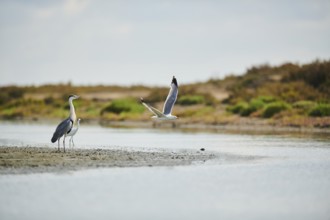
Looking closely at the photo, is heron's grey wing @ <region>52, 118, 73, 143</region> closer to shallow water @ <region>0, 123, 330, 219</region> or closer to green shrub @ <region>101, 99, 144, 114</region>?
shallow water @ <region>0, 123, 330, 219</region>

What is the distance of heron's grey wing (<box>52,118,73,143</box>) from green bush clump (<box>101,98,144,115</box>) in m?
24.6

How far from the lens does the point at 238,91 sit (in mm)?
45062

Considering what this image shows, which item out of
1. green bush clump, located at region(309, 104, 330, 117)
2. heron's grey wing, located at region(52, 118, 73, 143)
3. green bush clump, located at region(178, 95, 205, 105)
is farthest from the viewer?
green bush clump, located at region(178, 95, 205, 105)

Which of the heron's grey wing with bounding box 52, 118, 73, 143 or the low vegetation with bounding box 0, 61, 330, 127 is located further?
the low vegetation with bounding box 0, 61, 330, 127

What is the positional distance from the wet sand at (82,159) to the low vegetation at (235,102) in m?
14.0

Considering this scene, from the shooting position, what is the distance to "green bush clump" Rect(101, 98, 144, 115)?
44156 millimetres

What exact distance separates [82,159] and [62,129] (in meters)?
2.01

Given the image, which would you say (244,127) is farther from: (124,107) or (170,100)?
(170,100)

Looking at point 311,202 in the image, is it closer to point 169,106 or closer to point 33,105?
point 169,106

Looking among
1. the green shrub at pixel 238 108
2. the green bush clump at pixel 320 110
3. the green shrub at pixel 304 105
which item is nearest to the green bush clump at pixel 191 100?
the green shrub at pixel 238 108

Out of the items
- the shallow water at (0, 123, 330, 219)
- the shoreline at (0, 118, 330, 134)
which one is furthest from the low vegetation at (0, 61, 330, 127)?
the shallow water at (0, 123, 330, 219)

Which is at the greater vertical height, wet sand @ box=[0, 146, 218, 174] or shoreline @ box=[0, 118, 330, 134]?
shoreline @ box=[0, 118, 330, 134]

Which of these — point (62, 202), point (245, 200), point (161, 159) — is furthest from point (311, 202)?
point (161, 159)

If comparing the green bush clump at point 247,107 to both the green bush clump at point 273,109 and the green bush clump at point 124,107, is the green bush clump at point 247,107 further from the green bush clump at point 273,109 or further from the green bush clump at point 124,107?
the green bush clump at point 124,107
